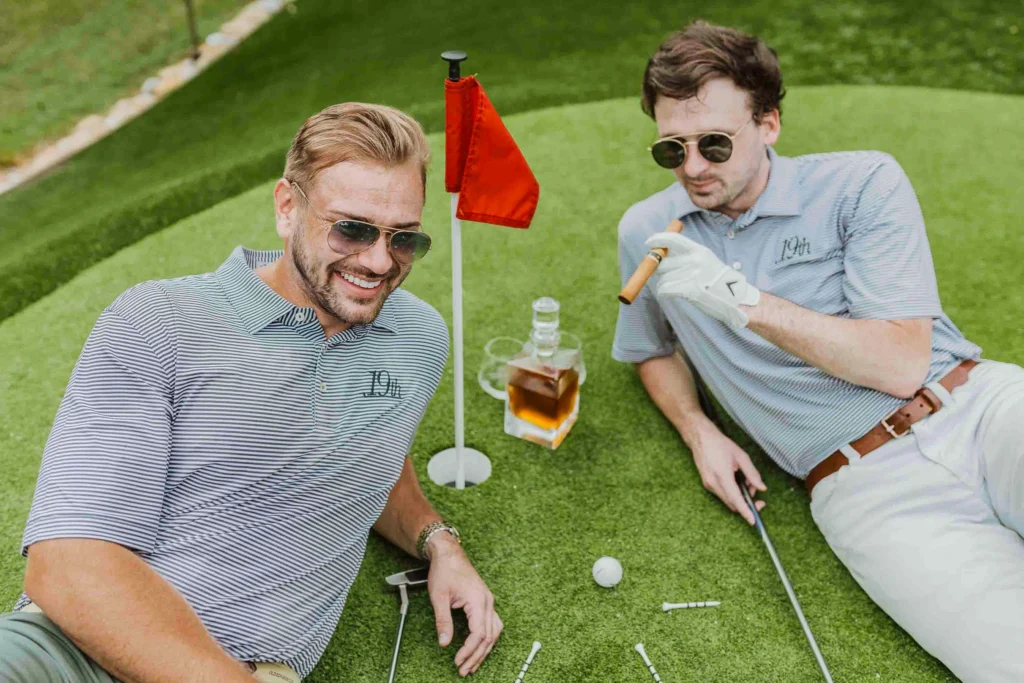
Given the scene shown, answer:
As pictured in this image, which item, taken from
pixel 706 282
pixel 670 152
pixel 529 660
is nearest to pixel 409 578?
pixel 529 660

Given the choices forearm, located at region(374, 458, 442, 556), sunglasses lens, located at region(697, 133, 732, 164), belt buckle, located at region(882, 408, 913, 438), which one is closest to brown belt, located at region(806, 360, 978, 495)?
belt buckle, located at region(882, 408, 913, 438)

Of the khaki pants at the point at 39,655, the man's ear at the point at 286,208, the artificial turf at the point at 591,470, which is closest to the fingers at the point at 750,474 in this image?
the artificial turf at the point at 591,470

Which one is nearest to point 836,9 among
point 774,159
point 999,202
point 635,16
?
point 635,16

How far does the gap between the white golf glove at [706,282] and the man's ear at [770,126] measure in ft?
2.04

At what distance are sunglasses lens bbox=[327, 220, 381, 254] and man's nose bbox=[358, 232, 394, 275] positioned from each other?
0.5 inches

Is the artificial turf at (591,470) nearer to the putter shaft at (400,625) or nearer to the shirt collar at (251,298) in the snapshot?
the putter shaft at (400,625)

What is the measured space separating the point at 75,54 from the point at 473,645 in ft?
35.1

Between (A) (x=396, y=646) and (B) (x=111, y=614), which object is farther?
(A) (x=396, y=646)

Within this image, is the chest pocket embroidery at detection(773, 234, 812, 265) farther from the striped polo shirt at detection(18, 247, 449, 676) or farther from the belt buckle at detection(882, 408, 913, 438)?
the striped polo shirt at detection(18, 247, 449, 676)

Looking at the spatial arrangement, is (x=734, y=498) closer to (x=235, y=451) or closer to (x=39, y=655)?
(x=235, y=451)

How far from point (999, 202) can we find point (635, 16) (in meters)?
4.80

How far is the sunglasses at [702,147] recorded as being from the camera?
8.90ft

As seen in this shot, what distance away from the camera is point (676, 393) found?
3.14 meters

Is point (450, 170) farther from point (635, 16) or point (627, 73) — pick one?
point (635, 16)
